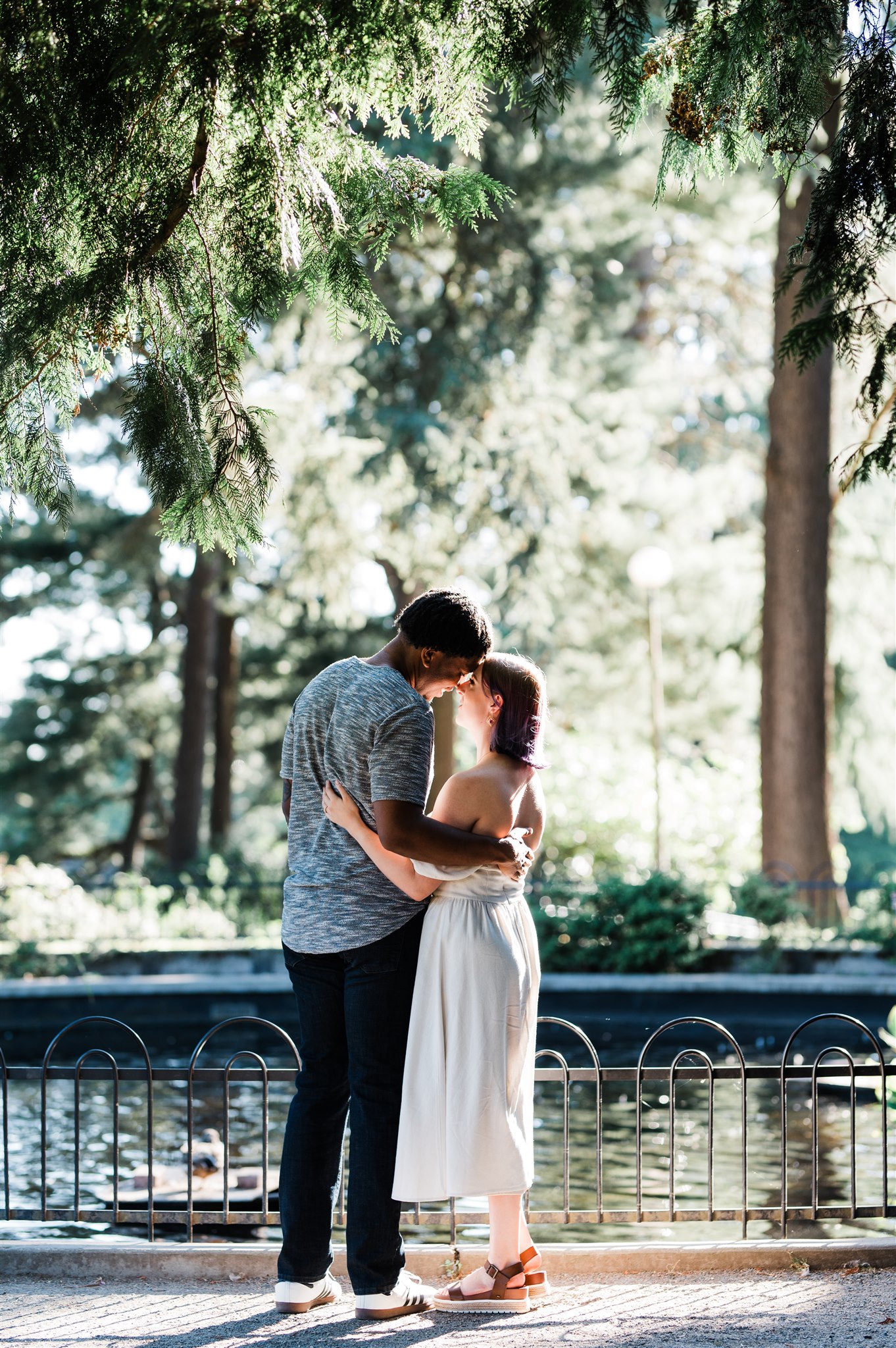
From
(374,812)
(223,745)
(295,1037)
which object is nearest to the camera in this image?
(374,812)

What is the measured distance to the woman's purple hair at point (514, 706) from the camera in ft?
13.9

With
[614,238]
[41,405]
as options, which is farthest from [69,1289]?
[614,238]

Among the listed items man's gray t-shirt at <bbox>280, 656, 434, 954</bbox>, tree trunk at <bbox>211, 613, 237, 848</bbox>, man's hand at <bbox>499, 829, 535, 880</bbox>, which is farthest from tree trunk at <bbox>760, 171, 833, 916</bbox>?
tree trunk at <bbox>211, 613, 237, 848</bbox>

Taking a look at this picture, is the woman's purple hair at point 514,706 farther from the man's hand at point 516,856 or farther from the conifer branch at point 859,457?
the conifer branch at point 859,457

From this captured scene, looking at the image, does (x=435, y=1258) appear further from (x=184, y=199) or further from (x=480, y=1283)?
(x=184, y=199)

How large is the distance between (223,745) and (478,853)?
22110mm

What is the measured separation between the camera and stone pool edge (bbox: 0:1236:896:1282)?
15.6 feet

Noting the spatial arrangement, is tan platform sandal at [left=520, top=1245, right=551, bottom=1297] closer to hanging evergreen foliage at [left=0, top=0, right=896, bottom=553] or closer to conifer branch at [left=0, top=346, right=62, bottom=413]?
hanging evergreen foliage at [left=0, top=0, right=896, bottom=553]

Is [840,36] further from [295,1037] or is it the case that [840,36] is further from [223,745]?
[223,745]

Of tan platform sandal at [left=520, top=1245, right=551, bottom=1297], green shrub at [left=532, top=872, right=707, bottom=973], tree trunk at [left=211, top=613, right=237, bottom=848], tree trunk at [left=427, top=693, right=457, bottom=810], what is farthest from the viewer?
tree trunk at [left=211, top=613, right=237, bottom=848]

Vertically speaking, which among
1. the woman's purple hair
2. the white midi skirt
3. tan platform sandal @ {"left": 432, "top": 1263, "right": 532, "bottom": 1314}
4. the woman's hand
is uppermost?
the woman's purple hair

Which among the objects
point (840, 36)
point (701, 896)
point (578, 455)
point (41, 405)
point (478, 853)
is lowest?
point (701, 896)

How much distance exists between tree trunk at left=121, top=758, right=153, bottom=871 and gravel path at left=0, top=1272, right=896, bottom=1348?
24.4m

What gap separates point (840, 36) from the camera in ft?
13.7
